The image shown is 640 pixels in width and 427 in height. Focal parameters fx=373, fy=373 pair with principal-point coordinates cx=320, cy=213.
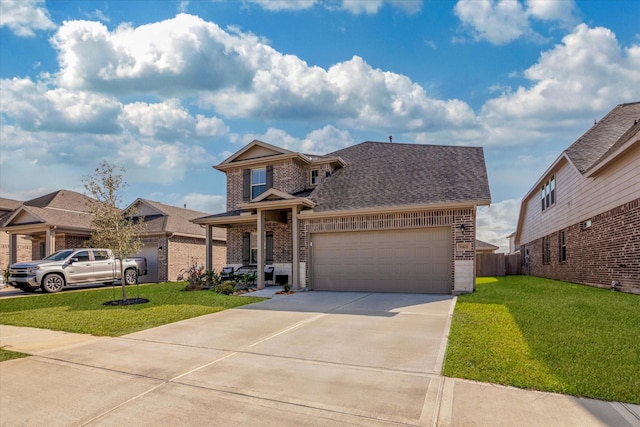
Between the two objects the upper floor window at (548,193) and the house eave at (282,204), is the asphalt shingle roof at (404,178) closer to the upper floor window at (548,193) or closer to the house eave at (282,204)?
the house eave at (282,204)

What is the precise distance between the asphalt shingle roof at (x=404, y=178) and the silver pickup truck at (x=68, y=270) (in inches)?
359

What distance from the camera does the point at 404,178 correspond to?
608 inches

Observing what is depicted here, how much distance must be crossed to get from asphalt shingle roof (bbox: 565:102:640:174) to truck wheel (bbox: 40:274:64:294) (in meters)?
21.1

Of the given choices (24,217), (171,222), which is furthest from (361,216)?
(24,217)

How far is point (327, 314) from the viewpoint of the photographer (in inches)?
359

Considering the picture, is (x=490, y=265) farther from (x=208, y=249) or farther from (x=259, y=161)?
(x=208, y=249)

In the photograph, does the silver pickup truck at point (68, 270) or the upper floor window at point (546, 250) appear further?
the upper floor window at point (546, 250)

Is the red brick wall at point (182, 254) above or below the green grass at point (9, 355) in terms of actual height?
above

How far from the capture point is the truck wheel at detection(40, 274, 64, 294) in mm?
14992

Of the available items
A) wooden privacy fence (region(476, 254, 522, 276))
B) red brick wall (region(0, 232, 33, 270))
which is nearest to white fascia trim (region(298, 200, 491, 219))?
wooden privacy fence (region(476, 254, 522, 276))

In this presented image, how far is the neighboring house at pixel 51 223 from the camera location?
63.9ft

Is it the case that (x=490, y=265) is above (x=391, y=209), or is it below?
below

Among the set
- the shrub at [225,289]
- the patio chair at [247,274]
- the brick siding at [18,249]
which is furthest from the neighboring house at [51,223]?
the shrub at [225,289]

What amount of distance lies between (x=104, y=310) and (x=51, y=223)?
12.1 meters
